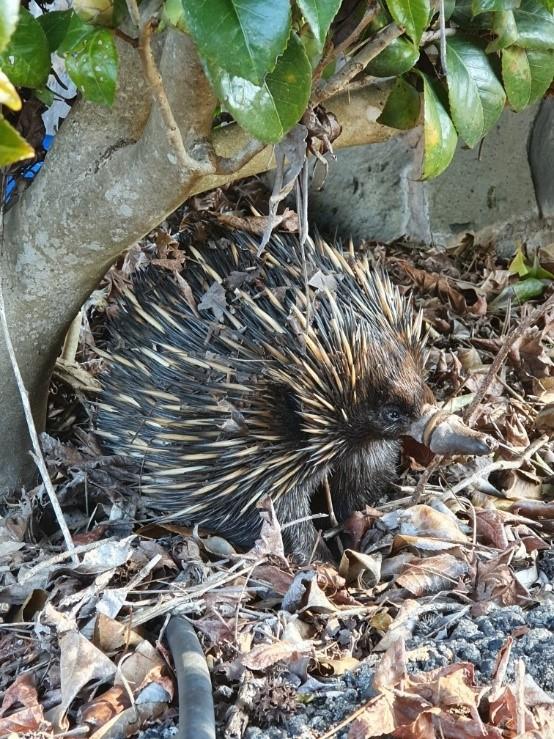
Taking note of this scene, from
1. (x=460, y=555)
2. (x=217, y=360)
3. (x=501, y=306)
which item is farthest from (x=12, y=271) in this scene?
(x=501, y=306)

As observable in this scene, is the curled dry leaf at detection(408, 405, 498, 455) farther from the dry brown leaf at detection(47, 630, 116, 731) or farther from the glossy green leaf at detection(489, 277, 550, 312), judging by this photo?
the glossy green leaf at detection(489, 277, 550, 312)

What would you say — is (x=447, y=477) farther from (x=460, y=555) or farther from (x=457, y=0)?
(x=457, y=0)

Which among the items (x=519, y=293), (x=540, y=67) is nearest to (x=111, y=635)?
(x=540, y=67)

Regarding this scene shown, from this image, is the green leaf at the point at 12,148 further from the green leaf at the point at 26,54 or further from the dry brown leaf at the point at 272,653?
the dry brown leaf at the point at 272,653

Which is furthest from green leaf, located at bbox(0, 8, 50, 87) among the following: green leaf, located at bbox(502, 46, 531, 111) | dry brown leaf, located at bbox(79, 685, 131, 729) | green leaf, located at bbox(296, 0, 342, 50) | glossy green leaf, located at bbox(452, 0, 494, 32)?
dry brown leaf, located at bbox(79, 685, 131, 729)

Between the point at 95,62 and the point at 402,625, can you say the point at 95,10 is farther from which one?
the point at 402,625

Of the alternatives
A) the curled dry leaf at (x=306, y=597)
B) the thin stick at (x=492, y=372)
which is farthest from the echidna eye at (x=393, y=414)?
the curled dry leaf at (x=306, y=597)
